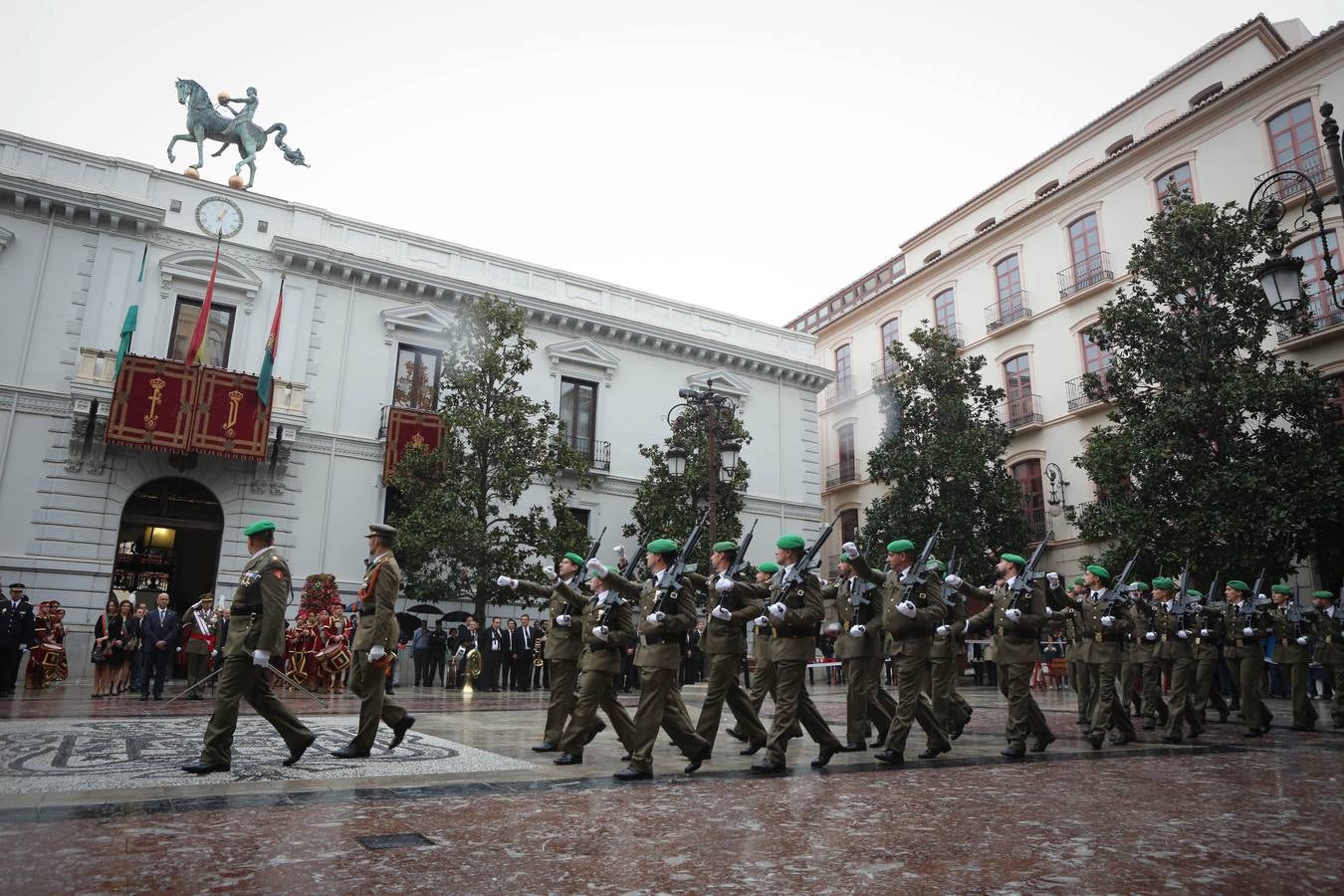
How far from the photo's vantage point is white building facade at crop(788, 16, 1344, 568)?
2222 centimetres

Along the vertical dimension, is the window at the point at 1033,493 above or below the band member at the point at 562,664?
above

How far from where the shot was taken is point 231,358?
22266 millimetres

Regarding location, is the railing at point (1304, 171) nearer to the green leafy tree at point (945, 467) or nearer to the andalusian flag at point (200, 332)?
the green leafy tree at point (945, 467)

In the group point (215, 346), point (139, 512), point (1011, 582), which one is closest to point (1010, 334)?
point (1011, 582)

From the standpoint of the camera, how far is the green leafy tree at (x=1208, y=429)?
17.3 metres

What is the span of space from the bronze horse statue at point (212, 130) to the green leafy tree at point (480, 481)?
26.9 feet

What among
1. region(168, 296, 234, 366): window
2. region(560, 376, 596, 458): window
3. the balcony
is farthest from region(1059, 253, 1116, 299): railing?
region(168, 296, 234, 366): window

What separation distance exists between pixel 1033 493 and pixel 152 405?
25.5m

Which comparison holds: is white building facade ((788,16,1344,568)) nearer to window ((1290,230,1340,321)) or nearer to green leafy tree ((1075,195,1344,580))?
window ((1290,230,1340,321))

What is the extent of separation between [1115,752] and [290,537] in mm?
19309

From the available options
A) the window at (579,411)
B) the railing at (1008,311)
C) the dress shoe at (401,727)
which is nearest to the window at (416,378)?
the window at (579,411)

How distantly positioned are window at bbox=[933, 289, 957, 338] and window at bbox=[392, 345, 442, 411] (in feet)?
62.1

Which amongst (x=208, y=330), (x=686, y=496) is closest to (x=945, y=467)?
(x=686, y=496)

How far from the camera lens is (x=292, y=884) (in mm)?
3465
